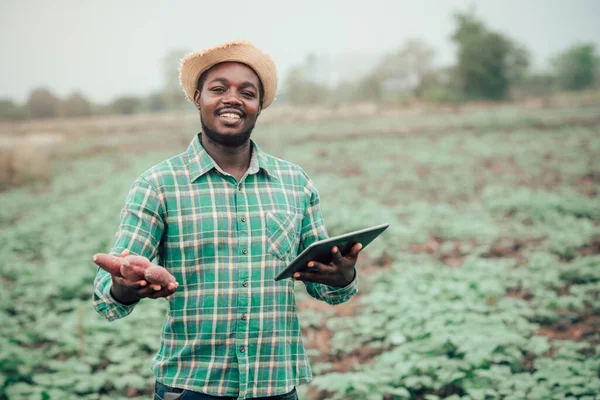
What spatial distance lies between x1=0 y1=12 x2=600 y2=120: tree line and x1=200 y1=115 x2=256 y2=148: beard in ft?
92.3

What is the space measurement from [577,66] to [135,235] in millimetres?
39186

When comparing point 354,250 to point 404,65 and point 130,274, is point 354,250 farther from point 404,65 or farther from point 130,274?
point 404,65

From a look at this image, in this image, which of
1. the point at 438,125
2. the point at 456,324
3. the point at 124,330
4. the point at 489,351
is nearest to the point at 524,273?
the point at 456,324

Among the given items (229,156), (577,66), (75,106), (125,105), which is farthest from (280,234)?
(125,105)

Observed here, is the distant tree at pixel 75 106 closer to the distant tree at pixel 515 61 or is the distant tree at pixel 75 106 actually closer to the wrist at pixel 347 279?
the distant tree at pixel 515 61

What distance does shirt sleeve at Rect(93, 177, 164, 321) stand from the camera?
1.53 m

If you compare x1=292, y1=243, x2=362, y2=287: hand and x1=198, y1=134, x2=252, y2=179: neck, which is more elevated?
x1=198, y1=134, x2=252, y2=179: neck

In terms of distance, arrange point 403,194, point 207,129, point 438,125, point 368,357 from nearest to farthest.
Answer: point 207,129 < point 368,357 < point 403,194 < point 438,125

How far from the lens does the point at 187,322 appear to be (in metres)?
1.67

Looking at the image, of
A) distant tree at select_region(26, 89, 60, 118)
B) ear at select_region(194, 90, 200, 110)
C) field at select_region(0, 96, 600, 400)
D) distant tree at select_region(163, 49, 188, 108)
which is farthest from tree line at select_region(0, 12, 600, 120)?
ear at select_region(194, 90, 200, 110)

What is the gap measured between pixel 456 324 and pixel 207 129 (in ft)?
9.86

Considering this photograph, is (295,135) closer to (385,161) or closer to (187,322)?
(385,161)

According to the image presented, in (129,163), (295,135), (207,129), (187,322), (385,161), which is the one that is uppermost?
(295,135)

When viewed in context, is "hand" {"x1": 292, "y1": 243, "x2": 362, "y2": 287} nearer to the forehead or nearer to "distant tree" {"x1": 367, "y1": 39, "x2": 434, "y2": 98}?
the forehead
